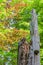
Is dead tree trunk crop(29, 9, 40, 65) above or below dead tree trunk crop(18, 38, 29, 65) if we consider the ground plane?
above

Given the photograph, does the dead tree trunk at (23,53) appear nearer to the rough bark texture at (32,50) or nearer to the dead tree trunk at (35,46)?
the rough bark texture at (32,50)

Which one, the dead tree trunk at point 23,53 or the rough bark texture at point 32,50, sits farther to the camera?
the dead tree trunk at point 23,53

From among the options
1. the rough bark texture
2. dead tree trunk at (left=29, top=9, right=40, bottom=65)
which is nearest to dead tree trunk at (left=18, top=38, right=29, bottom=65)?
the rough bark texture

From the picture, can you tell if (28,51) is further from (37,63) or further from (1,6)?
(1,6)

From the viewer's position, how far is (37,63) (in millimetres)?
2029

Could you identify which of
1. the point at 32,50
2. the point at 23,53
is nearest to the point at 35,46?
the point at 32,50

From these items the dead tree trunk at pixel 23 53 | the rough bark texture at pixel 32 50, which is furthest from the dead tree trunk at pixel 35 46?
the dead tree trunk at pixel 23 53

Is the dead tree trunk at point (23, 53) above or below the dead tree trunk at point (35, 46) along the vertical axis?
below

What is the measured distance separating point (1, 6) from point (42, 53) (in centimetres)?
306

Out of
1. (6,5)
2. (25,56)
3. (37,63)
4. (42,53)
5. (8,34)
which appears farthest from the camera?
(6,5)

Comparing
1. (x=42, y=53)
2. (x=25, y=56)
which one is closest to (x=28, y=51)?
(x=25, y=56)

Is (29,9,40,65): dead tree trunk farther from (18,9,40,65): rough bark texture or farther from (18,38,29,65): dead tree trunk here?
(18,38,29,65): dead tree trunk

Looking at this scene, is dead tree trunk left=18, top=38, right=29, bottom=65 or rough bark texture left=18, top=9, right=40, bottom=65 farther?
dead tree trunk left=18, top=38, right=29, bottom=65

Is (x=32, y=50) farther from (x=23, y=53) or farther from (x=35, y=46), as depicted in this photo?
(x=23, y=53)
